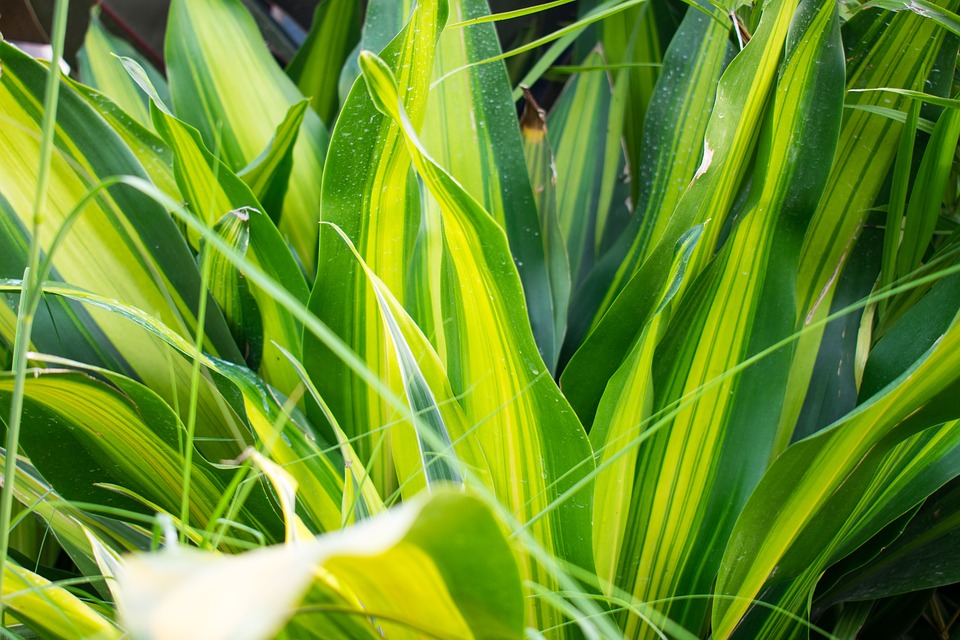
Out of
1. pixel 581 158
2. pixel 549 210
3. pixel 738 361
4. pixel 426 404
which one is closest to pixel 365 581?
pixel 426 404

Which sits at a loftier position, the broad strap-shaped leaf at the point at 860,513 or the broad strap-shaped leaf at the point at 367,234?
the broad strap-shaped leaf at the point at 367,234

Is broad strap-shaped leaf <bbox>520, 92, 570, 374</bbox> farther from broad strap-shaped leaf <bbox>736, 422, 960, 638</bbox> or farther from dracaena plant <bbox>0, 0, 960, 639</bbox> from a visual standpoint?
broad strap-shaped leaf <bbox>736, 422, 960, 638</bbox>

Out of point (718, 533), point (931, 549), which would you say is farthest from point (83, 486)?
point (931, 549)

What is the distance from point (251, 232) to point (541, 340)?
17cm

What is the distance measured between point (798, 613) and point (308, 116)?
0.45 meters

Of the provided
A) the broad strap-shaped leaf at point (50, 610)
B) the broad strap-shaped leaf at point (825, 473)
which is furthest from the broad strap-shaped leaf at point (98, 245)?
the broad strap-shaped leaf at point (825, 473)

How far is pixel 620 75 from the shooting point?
1.69 ft

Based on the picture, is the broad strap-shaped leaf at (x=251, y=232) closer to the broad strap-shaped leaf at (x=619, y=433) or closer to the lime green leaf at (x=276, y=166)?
the lime green leaf at (x=276, y=166)

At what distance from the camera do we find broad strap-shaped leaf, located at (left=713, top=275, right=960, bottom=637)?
0.73 ft

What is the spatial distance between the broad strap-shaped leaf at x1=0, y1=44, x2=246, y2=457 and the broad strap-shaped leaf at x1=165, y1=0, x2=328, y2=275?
14 centimetres

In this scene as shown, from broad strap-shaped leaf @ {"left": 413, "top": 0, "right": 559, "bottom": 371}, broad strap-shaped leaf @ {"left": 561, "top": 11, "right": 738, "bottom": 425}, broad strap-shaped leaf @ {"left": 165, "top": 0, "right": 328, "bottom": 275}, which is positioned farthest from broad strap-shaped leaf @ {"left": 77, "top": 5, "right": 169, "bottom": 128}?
broad strap-shaped leaf @ {"left": 561, "top": 11, "right": 738, "bottom": 425}

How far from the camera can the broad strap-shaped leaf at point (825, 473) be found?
22 cm

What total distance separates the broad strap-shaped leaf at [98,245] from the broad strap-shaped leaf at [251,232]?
0.02 metres

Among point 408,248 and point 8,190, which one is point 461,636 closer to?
point 408,248
